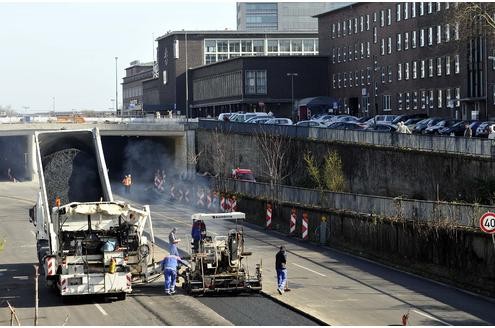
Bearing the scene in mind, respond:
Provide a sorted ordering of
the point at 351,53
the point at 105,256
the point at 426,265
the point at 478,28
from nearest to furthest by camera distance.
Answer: the point at 105,256 < the point at 426,265 < the point at 478,28 < the point at 351,53

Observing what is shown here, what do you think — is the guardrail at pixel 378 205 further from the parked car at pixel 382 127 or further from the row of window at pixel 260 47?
the row of window at pixel 260 47

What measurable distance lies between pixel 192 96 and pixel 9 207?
80063mm

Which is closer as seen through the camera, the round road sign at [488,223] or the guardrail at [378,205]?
the round road sign at [488,223]

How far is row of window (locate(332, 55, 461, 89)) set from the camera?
8407 centimetres

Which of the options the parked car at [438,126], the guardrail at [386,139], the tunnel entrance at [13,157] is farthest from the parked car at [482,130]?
the tunnel entrance at [13,157]

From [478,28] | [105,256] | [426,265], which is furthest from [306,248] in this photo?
[478,28]

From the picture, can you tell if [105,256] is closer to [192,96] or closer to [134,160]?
[134,160]

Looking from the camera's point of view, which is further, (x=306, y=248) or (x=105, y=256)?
(x=306, y=248)

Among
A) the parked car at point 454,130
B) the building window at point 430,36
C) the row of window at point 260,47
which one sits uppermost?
the row of window at point 260,47

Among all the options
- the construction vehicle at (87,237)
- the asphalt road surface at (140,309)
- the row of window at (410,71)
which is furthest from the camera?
the row of window at (410,71)

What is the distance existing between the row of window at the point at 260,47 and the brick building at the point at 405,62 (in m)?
35.8

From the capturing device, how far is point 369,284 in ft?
111

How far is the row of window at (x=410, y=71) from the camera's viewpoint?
276ft

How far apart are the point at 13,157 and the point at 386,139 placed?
188 ft
